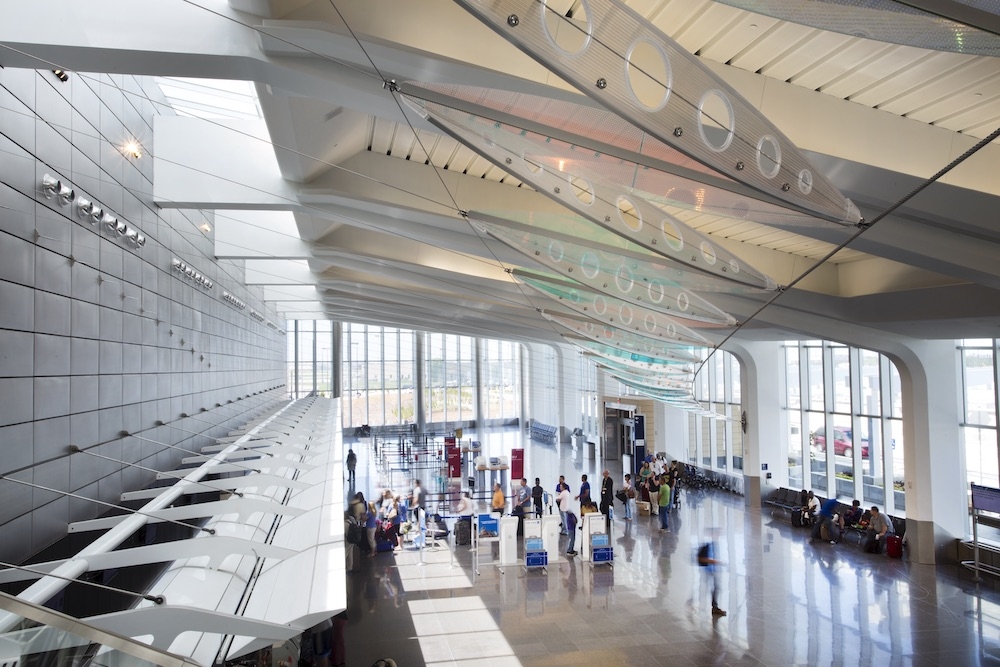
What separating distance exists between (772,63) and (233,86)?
16.9 feet

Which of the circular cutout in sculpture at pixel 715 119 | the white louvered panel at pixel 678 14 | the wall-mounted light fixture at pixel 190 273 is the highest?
the white louvered panel at pixel 678 14

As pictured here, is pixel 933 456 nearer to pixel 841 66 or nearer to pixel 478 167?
pixel 478 167

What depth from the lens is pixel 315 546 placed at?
3.84 meters

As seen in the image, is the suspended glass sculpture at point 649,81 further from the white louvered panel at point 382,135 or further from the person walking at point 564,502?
the person walking at point 564,502

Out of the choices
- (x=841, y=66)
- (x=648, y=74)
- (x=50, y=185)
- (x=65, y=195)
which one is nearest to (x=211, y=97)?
(x=65, y=195)

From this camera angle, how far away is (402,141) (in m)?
6.59

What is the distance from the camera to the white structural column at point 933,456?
12078 millimetres

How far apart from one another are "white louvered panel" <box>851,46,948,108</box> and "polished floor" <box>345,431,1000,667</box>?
5601 mm

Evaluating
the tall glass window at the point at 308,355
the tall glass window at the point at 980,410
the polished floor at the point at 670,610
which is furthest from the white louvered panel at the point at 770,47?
the tall glass window at the point at 308,355

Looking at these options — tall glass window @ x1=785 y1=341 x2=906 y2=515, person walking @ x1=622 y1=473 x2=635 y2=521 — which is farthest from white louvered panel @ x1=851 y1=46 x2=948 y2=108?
tall glass window @ x1=785 y1=341 x2=906 y2=515

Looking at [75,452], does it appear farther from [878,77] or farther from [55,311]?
[878,77]

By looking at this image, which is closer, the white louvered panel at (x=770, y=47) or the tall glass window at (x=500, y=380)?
the white louvered panel at (x=770, y=47)

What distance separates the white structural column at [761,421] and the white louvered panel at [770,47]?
13859 millimetres

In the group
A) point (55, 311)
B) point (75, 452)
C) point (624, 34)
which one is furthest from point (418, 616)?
point (624, 34)
